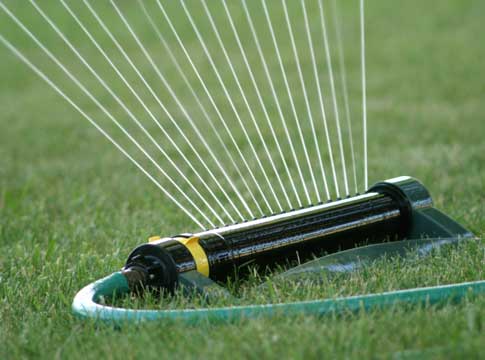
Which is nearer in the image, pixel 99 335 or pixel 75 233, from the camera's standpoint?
pixel 99 335

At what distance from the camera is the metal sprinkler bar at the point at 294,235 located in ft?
6.91

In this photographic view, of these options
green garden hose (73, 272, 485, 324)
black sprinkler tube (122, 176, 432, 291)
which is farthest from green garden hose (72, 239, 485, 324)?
black sprinkler tube (122, 176, 432, 291)

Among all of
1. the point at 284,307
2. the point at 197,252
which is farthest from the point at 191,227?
the point at 284,307

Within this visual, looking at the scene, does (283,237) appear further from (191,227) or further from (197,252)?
(191,227)

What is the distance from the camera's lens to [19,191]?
12.7 ft

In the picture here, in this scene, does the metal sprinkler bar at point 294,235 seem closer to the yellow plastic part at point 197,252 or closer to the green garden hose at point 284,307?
the yellow plastic part at point 197,252

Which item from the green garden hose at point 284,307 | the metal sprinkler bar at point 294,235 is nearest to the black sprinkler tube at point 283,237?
the metal sprinkler bar at point 294,235

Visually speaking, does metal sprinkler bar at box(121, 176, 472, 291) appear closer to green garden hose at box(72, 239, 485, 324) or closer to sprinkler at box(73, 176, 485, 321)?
sprinkler at box(73, 176, 485, 321)

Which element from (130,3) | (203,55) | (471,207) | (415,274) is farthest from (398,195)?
(130,3)

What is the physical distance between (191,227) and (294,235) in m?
0.78

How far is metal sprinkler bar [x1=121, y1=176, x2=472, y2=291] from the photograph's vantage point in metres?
2.11

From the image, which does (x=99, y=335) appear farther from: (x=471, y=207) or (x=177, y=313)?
(x=471, y=207)

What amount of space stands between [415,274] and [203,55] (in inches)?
266

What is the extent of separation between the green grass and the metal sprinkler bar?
0.08 m
